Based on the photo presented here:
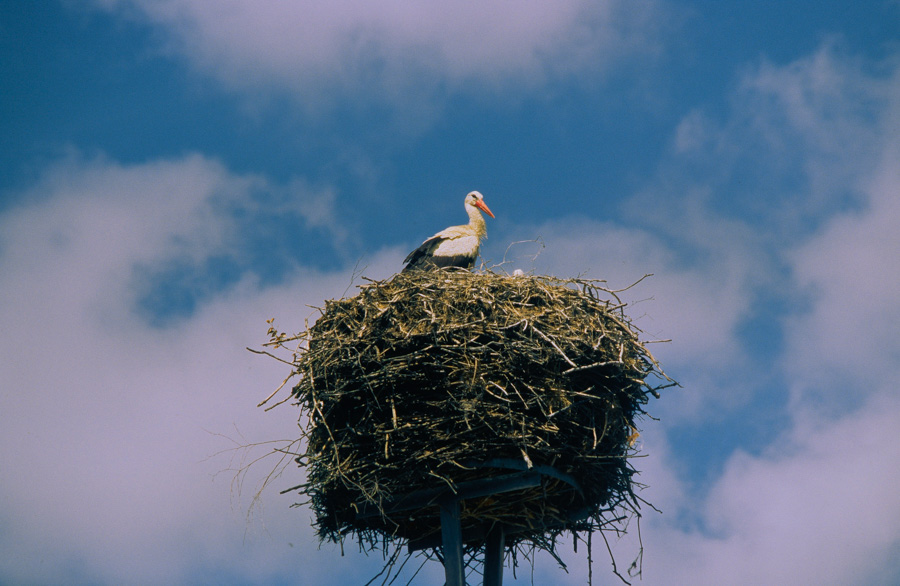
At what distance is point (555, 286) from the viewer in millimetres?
8680

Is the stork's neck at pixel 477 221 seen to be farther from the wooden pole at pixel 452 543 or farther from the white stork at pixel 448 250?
the wooden pole at pixel 452 543

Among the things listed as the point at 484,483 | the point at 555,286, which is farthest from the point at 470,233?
the point at 484,483

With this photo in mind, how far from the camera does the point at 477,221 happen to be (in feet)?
43.3

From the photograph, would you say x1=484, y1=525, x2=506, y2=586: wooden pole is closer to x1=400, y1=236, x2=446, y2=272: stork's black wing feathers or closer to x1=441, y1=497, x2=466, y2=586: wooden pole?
x1=441, y1=497, x2=466, y2=586: wooden pole

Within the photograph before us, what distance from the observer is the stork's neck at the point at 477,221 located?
12.8m

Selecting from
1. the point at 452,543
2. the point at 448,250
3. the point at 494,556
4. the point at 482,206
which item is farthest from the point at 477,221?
the point at 452,543

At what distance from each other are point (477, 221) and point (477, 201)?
1.62 ft

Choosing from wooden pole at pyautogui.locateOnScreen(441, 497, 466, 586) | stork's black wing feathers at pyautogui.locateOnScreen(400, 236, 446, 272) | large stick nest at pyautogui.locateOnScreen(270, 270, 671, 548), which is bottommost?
wooden pole at pyautogui.locateOnScreen(441, 497, 466, 586)

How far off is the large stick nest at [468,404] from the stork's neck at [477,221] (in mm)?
4386

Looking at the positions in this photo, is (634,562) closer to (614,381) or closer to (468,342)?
(614,381)

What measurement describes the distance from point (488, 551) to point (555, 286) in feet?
7.89

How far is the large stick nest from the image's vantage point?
7.42 meters

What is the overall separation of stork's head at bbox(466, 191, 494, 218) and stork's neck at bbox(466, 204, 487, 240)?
0.06 metres

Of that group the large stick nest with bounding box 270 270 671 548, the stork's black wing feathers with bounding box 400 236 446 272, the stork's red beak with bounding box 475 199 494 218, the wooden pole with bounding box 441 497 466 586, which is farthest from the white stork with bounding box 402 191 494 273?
the wooden pole with bounding box 441 497 466 586
